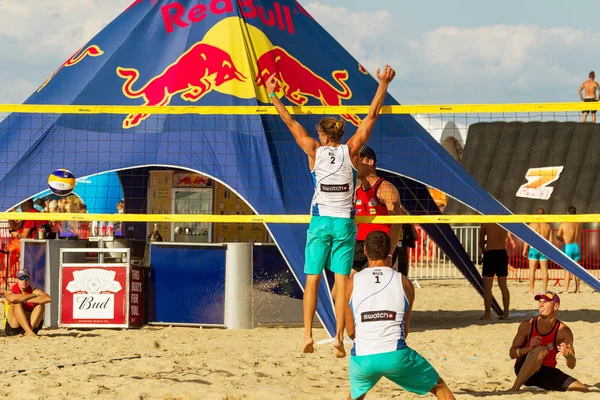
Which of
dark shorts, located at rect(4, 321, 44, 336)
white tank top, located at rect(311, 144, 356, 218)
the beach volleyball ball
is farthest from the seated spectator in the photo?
white tank top, located at rect(311, 144, 356, 218)

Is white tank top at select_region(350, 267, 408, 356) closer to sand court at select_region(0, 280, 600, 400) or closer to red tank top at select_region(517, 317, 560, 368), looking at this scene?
sand court at select_region(0, 280, 600, 400)

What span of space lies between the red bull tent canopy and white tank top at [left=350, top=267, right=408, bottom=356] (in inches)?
192

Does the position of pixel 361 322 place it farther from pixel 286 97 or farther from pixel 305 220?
pixel 286 97

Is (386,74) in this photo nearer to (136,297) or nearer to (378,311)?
(378,311)

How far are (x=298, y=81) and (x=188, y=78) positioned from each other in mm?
1385

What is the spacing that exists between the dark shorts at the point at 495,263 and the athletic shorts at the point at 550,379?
5531mm

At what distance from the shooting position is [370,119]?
750cm

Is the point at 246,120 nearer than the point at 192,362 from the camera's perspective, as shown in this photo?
No

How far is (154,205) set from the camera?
1365cm

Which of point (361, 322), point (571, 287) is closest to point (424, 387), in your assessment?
point (361, 322)

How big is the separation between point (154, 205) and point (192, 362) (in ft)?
16.4

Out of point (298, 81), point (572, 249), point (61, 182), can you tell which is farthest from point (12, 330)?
point (572, 249)

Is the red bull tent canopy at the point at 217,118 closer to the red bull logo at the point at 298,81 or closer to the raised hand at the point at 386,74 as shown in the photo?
the red bull logo at the point at 298,81

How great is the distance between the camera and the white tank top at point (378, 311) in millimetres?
5902
